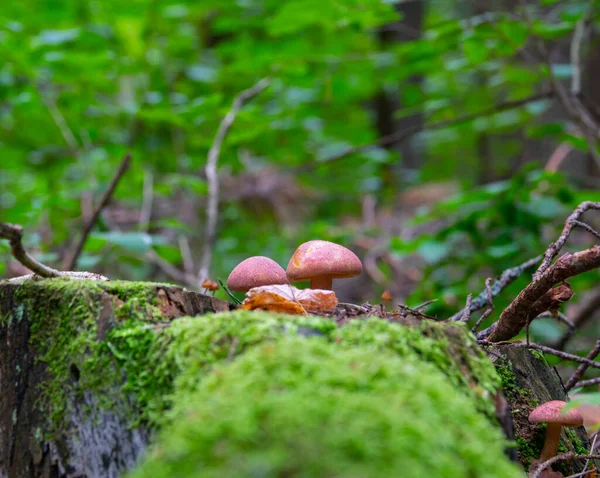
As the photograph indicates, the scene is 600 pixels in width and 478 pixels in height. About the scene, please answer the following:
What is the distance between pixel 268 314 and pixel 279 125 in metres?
5.67

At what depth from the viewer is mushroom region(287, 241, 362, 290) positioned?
216 centimetres

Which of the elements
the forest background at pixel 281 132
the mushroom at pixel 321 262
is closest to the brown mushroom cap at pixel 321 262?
the mushroom at pixel 321 262

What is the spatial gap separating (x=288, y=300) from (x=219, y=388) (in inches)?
29.9

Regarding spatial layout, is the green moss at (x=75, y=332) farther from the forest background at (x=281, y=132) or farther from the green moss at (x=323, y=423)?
the forest background at (x=281, y=132)

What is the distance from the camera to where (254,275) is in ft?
7.41

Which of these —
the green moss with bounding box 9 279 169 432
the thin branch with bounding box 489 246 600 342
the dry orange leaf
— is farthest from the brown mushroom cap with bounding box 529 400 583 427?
the green moss with bounding box 9 279 169 432

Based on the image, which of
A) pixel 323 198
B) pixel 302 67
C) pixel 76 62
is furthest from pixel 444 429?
pixel 323 198

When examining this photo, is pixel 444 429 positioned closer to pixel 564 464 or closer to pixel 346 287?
pixel 564 464

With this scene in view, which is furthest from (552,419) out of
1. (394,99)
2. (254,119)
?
(394,99)

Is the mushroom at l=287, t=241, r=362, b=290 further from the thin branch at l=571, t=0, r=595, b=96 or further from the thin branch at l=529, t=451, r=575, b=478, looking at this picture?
the thin branch at l=571, t=0, r=595, b=96

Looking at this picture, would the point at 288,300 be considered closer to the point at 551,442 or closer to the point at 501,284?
the point at 551,442

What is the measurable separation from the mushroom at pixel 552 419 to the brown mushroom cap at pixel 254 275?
116 centimetres

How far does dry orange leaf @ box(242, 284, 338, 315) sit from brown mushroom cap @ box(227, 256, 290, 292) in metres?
0.24

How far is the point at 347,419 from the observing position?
103cm
